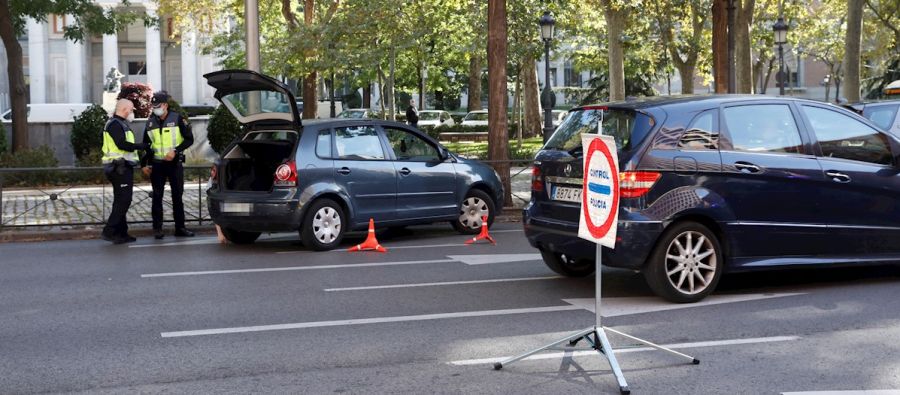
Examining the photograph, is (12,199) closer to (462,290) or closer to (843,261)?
(462,290)

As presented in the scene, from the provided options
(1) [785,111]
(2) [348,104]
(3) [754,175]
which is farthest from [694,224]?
(2) [348,104]

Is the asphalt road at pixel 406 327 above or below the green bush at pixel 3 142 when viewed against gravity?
below

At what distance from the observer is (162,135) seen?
1401cm

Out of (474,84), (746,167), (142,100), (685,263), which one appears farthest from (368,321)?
(474,84)

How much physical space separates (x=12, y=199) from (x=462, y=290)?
8462 millimetres

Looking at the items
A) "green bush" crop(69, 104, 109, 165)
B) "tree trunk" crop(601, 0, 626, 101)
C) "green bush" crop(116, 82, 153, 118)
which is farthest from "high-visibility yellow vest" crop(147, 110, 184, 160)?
"tree trunk" crop(601, 0, 626, 101)

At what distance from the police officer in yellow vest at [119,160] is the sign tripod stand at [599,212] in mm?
8162

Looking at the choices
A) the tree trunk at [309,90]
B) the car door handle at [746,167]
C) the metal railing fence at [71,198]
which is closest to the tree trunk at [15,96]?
the tree trunk at [309,90]

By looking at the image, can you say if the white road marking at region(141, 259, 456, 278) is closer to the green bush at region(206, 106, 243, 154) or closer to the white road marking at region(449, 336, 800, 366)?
the white road marking at region(449, 336, 800, 366)

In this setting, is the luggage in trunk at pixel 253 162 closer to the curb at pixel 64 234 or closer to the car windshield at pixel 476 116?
the curb at pixel 64 234

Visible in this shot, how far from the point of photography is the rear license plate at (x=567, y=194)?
8.93m

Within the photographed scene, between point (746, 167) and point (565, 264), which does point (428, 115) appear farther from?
point (746, 167)

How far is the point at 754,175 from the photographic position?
8.91 meters

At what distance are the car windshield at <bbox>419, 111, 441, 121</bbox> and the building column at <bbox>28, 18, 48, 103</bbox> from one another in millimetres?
25222
